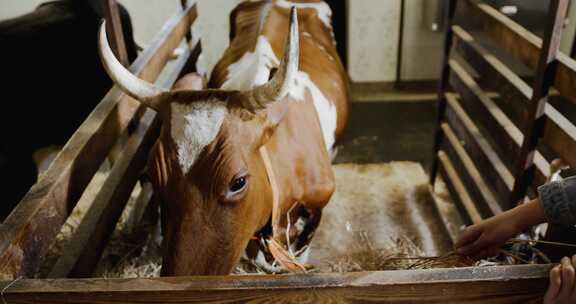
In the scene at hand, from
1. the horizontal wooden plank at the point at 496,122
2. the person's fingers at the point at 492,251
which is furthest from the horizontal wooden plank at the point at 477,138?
the person's fingers at the point at 492,251

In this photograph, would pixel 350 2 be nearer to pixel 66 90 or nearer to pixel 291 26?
pixel 66 90

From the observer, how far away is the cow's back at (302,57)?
2559 mm

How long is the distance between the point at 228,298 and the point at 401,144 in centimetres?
352

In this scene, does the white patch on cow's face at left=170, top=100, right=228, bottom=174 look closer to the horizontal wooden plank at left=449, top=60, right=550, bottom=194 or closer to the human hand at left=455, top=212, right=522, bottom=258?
the human hand at left=455, top=212, right=522, bottom=258

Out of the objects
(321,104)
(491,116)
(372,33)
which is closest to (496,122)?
(491,116)

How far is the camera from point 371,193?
343cm

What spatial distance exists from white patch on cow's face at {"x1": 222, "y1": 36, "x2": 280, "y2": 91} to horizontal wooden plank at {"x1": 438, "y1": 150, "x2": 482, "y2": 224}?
1.35 metres

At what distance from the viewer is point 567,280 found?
0.95 meters

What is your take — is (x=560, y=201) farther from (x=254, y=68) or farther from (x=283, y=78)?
(x=254, y=68)

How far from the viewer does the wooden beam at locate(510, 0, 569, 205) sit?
1.83 metres

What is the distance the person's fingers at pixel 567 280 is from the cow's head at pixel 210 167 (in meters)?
0.88

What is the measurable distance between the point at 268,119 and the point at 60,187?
69 cm

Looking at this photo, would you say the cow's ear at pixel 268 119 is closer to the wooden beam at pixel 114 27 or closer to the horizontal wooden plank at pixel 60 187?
the horizontal wooden plank at pixel 60 187

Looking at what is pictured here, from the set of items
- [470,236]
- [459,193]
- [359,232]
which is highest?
[470,236]
